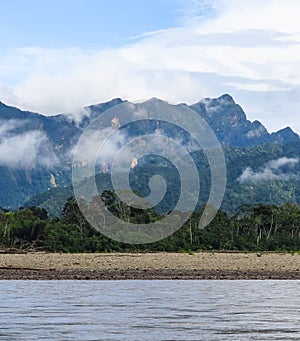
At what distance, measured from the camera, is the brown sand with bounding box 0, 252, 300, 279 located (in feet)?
125

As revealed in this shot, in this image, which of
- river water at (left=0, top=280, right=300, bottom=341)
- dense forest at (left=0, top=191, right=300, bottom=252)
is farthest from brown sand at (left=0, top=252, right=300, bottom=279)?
dense forest at (left=0, top=191, right=300, bottom=252)

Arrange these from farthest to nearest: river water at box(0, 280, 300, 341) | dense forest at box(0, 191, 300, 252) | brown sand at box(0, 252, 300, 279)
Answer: dense forest at box(0, 191, 300, 252), brown sand at box(0, 252, 300, 279), river water at box(0, 280, 300, 341)

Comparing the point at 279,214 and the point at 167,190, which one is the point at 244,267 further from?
the point at 167,190

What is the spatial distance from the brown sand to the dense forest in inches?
245

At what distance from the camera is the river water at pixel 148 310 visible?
18719mm

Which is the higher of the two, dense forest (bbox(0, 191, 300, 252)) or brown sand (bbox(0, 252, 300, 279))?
dense forest (bbox(0, 191, 300, 252))

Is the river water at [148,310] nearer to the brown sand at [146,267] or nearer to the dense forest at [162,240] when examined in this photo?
the brown sand at [146,267]

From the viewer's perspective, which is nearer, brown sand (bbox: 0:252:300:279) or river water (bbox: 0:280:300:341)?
river water (bbox: 0:280:300:341)

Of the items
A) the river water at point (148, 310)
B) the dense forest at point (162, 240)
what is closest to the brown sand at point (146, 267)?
the river water at point (148, 310)

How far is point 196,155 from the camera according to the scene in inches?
6363

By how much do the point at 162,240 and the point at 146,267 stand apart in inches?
674

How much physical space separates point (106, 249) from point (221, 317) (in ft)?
111

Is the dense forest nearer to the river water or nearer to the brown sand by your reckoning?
the brown sand

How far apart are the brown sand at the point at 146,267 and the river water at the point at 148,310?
3.14m
